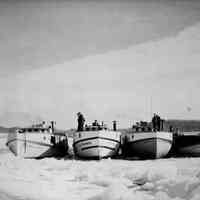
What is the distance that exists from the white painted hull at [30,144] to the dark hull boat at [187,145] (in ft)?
42.5

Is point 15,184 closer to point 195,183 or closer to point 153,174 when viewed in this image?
point 153,174

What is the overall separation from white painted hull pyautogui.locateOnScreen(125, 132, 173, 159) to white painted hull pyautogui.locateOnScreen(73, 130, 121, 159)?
67.1 inches

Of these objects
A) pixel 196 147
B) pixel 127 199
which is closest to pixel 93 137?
pixel 196 147

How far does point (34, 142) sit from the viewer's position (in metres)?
24.3

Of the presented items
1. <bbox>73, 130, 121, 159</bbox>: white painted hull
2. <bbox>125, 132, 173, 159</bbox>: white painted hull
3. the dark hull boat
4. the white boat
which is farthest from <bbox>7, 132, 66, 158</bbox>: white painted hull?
the dark hull boat

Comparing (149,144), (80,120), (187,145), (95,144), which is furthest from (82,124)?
(187,145)

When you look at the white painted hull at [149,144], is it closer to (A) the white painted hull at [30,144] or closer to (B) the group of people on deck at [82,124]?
(B) the group of people on deck at [82,124]

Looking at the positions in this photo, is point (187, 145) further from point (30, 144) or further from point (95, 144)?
point (30, 144)

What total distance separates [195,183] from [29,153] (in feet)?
61.2

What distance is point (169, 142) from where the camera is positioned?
24312 mm

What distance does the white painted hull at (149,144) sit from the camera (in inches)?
884

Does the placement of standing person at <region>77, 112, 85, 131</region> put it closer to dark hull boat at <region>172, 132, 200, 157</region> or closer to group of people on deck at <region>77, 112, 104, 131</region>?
group of people on deck at <region>77, 112, 104, 131</region>

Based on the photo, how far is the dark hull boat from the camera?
2658cm

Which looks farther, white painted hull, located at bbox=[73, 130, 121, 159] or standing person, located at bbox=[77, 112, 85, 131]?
standing person, located at bbox=[77, 112, 85, 131]
